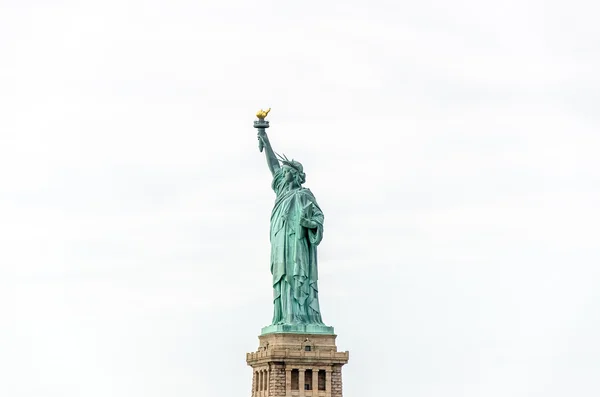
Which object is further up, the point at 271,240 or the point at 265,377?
the point at 271,240

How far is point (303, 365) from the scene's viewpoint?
9056 centimetres

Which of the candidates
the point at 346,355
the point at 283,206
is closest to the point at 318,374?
the point at 346,355

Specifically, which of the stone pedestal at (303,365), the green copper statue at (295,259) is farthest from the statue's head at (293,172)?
the stone pedestal at (303,365)

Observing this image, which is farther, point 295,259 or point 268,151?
point 268,151

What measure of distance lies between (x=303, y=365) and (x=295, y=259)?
15.1 feet

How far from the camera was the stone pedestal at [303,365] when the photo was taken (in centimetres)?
9038

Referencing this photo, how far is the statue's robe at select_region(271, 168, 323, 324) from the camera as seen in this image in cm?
9150

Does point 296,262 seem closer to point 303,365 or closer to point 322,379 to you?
point 303,365

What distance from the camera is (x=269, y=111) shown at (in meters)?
94.8

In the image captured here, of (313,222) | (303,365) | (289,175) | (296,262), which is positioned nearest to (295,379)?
(303,365)

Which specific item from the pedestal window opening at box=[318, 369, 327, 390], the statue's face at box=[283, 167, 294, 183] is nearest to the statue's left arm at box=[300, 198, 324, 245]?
the statue's face at box=[283, 167, 294, 183]

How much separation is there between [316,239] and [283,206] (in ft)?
6.89

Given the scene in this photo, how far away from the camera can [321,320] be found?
9219 centimetres

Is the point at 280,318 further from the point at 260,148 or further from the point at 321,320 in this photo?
the point at 260,148
